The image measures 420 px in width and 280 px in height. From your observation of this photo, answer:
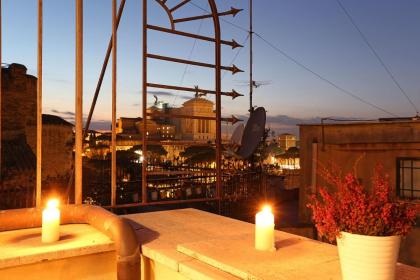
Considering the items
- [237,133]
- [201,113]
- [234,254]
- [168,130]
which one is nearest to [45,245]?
[234,254]

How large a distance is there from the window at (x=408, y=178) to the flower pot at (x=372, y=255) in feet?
29.0

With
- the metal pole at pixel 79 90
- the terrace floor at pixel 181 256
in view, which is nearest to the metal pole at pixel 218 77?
the terrace floor at pixel 181 256

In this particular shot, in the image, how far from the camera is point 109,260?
230 cm

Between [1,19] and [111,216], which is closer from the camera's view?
[111,216]

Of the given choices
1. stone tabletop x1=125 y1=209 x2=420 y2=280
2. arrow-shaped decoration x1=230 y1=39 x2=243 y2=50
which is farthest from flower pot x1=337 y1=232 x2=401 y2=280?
arrow-shaped decoration x1=230 y1=39 x2=243 y2=50

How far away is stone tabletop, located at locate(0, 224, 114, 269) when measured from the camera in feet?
6.50

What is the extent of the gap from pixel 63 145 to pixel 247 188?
12.4m

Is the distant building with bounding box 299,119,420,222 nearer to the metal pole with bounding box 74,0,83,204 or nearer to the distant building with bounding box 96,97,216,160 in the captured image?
the distant building with bounding box 96,97,216,160

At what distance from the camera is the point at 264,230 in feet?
6.55

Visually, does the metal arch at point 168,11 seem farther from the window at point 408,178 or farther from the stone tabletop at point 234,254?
the window at point 408,178

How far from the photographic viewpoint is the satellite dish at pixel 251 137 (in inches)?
192

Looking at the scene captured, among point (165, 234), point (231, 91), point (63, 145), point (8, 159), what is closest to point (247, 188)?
point (231, 91)

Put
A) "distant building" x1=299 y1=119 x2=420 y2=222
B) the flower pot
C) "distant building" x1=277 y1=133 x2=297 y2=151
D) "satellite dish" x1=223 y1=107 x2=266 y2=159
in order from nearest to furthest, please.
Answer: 1. the flower pot
2. "satellite dish" x1=223 y1=107 x2=266 y2=159
3. "distant building" x1=299 y1=119 x2=420 y2=222
4. "distant building" x1=277 y1=133 x2=297 y2=151

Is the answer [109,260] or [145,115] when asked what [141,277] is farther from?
[145,115]
